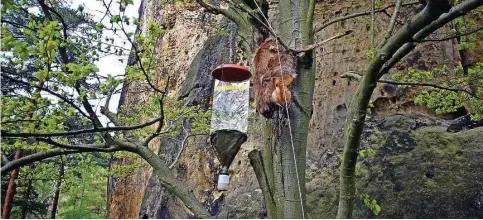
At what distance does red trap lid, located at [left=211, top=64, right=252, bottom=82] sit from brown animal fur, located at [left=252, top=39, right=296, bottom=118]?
241 mm

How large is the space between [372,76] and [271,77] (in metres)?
0.83

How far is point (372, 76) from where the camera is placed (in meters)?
3.30

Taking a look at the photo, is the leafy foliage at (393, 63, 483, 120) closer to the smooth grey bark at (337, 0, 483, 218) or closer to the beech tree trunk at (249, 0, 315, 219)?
the smooth grey bark at (337, 0, 483, 218)

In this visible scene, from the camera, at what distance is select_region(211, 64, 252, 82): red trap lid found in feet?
12.9

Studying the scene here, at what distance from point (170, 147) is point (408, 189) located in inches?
200

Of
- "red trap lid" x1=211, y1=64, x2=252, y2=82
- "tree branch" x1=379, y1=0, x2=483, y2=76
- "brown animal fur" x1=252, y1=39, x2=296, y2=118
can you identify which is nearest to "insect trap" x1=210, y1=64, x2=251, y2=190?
"red trap lid" x1=211, y1=64, x2=252, y2=82

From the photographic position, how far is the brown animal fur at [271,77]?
3.58m

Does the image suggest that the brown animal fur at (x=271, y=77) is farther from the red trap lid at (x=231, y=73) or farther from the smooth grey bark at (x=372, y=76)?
the smooth grey bark at (x=372, y=76)

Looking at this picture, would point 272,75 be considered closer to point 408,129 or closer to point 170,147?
point 408,129

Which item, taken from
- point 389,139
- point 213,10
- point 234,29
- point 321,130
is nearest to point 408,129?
point 389,139

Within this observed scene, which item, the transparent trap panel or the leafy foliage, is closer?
the transparent trap panel

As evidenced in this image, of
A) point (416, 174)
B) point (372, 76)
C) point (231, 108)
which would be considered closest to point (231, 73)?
point (231, 108)

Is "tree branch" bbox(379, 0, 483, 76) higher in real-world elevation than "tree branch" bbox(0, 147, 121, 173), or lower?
higher

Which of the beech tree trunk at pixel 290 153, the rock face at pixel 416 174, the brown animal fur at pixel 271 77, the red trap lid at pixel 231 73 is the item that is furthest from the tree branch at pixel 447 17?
the rock face at pixel 416 174
